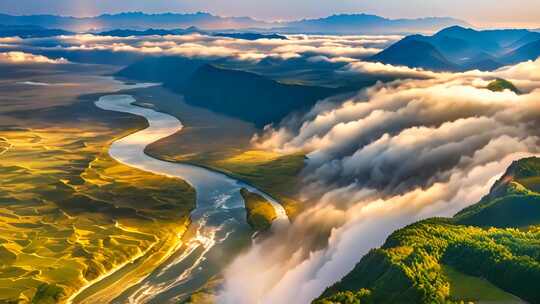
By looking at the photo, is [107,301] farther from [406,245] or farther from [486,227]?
[486,227]

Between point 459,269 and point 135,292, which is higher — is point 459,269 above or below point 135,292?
above

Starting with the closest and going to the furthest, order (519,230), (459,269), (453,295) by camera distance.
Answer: (453,295) < (459,269) < (519,230)

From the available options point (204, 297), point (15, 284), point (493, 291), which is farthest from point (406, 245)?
point (15, 284)

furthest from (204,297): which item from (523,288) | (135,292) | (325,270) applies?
(523,288)

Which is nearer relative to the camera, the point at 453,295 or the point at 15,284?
the point at 453,295

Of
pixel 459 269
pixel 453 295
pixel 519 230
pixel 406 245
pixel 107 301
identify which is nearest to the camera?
pixel 453 295

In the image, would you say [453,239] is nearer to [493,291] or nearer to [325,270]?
[493,291]
